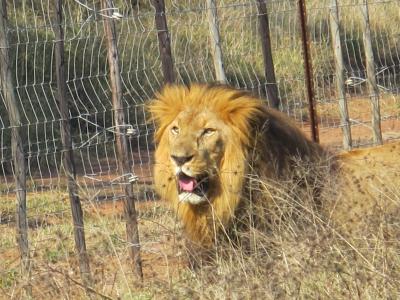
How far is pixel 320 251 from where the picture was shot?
528 cm

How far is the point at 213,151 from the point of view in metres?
7.34

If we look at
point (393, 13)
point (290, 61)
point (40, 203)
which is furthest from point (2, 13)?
point (393, 13)

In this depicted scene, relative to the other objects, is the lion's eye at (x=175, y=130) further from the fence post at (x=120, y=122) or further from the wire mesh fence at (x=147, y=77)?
the wire mesh fence at (x=147, y=77)

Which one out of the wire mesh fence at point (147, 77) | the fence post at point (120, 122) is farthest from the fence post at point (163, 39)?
the wire mesh fence at point (147, 77)

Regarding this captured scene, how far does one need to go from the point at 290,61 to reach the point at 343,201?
340 inches

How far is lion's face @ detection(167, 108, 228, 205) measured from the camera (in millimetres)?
7172

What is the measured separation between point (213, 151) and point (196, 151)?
0.14m

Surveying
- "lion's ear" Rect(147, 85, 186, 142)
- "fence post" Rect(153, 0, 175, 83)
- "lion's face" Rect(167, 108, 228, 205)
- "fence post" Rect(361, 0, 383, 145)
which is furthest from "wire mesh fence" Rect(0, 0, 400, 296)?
"lion's face" Rect(167, 108, 228, 205)

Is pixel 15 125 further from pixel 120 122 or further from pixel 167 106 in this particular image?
pixel 167 106

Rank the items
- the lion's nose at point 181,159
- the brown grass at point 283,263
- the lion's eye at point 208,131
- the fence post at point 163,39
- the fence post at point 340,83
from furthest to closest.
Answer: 1. the fence post at point 340,83
2. the fence post at point 163,39
3. the lion's eye at point 208,131
4. the lion's nose at point 181,159
5. the brown grass at point 283,263

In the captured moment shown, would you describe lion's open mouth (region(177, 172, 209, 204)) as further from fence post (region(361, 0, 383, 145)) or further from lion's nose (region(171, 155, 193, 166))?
fence post (region(361, 0, 383, 145))

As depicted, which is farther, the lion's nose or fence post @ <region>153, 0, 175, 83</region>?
fence post @ <region>153, 0, 175, 83</region>

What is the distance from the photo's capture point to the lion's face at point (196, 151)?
7.17 m

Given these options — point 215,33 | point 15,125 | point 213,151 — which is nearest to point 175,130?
point 213,151
